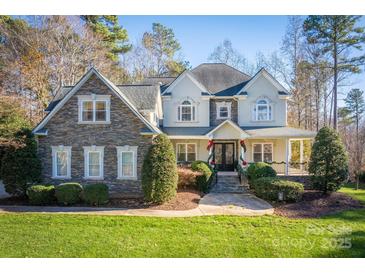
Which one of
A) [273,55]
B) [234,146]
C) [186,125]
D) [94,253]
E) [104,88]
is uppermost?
[273,55]

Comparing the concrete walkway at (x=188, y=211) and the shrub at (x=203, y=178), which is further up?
the shrub at (x=203, y=178)

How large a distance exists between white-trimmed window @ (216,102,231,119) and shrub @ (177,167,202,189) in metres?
6.85

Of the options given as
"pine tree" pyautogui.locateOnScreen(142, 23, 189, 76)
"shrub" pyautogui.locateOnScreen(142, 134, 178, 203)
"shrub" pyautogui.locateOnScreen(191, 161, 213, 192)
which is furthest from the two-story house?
"pine tree" pyautogui.locateOnScreen(142, 23, 189, 76)

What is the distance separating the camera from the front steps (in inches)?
594

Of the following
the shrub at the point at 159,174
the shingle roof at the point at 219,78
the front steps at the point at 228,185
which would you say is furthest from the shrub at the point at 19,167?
the shingle roof at the point at 219,78

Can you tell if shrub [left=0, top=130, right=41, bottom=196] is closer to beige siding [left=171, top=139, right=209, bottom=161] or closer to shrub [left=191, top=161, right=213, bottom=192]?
shrub [left=191, top=161, right=213, bottom=192]

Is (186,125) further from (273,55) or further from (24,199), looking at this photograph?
(273,55)

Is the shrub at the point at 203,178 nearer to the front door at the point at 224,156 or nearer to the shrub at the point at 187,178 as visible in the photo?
the shrub at the point at 187,178

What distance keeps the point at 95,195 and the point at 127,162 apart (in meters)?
2.69

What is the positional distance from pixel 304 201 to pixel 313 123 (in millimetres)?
22879

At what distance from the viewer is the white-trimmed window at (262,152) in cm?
1905

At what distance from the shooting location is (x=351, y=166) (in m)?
16.5

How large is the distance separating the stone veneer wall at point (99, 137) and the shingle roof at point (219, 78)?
9079 mm

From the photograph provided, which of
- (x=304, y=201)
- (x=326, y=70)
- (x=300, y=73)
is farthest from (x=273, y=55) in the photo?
(x=304, y=201)
